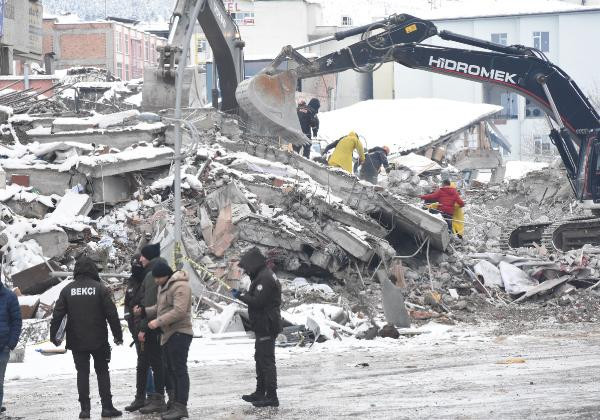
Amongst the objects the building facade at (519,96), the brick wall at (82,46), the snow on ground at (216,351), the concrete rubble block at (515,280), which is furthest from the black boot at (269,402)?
the brick wall at (82,46)

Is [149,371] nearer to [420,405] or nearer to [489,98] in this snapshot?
[420,405]

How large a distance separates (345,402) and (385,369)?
278cm

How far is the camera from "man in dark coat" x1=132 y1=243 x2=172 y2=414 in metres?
11.7

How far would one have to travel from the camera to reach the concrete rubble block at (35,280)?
19203mm

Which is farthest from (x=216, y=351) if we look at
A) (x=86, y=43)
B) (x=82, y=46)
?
(x=82, y=46)

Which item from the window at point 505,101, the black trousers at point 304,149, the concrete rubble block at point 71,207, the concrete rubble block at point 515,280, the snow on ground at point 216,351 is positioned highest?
the window at point 505,101

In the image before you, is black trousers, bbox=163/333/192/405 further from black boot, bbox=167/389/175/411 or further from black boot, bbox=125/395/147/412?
black boot, bbox=125/395/147/412

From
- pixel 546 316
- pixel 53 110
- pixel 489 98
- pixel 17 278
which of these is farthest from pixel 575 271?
pixel 489 98

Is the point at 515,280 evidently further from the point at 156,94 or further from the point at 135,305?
the point at 135,305

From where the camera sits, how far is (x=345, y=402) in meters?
11.7

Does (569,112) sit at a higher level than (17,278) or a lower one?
higher

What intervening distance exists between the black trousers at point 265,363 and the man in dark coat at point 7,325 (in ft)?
7.33

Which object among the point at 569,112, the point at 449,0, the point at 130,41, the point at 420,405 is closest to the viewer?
the point at 420,405

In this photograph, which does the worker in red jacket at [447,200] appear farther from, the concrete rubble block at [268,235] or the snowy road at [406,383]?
the snowy road at [406,383]
